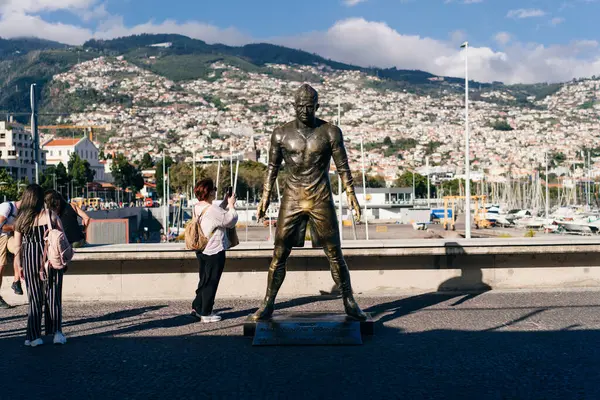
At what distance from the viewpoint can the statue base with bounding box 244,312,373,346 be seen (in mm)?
6391

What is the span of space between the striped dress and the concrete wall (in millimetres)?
2196

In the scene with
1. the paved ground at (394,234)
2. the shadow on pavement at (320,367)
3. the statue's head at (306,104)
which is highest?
the statue's head at (306,104)

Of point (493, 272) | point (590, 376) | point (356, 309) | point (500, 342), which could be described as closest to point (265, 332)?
point (356, 309)

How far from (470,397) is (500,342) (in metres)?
1.79

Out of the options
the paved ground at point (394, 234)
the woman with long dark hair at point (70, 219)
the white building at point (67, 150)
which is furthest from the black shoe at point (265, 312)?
the white building at point (67, 150)

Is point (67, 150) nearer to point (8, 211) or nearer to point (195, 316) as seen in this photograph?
point (8, 211)

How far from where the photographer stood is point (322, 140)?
6984 millimetres

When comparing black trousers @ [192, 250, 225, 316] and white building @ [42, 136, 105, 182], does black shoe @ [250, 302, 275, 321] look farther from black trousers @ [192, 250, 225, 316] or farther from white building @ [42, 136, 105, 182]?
white building @ [42, 136, 105, 182]

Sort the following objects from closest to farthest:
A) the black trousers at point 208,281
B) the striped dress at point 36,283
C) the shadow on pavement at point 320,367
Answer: the shadow on pavement at point 320,367 → the striped dress at point 36,283 → the black trousers at point 208,281

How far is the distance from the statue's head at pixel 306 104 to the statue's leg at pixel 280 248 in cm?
91

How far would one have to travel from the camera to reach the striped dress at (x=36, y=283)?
6.60 m

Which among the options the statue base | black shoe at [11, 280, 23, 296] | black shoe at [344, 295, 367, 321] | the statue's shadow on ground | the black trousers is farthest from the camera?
black shoe at [11, 280, 23, 296]

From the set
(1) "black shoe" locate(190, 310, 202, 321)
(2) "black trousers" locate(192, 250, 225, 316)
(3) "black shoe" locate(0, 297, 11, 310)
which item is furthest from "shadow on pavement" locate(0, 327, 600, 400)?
(3) "black shoe" locate(0, 297, 11, 310)

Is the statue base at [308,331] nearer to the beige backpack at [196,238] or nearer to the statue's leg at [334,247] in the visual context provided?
the statue's leg at [334,247]
